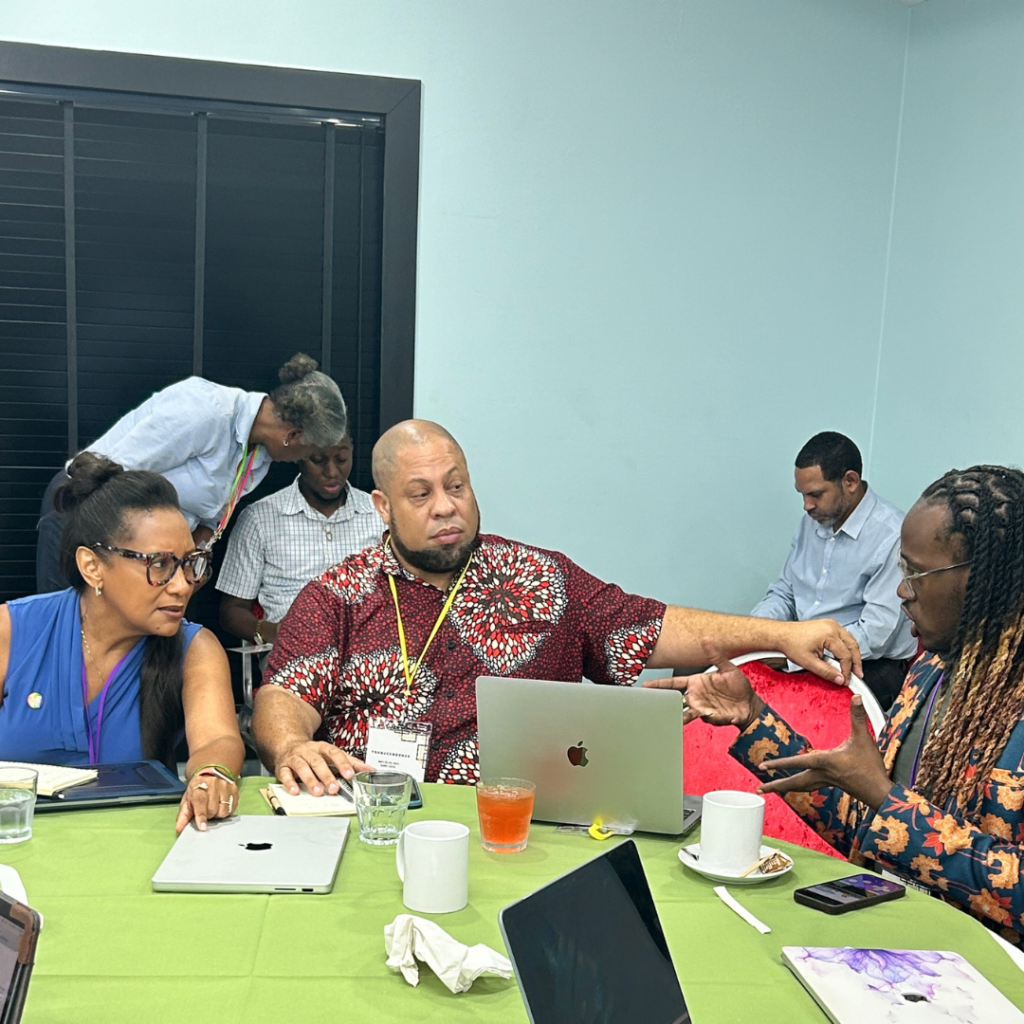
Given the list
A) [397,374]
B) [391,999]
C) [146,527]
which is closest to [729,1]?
[397,374]

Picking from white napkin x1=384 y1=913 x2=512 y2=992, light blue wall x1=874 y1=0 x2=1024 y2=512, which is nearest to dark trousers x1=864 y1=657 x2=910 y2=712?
light blue wall x1=874 y1=0 x2=1024 y2=512

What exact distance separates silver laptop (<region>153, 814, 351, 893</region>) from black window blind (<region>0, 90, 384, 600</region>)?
2.41 metres

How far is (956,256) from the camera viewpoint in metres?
3.98

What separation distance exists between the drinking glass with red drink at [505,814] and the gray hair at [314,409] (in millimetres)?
2281

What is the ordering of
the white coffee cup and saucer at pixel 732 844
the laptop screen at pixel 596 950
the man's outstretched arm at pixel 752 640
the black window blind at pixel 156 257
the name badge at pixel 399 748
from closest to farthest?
1. the laptop screen at pixel 596 950
2. the white coffee cup and saucer at pixel 732 844
3. the name badge at pixel 399 748
4. the man's outstretched arm at pixel 752 640
5. the black window blind at pixel 156 257

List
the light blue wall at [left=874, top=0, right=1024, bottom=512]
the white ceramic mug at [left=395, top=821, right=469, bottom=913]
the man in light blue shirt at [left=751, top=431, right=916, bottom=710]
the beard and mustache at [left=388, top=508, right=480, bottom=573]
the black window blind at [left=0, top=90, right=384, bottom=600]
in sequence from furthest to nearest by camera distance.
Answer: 1. the man in light blue shirt at [left=751, top=431, right=916, bottom=710]
2. the light blue wall at [left=874, top=0, right=1024, bottom=512]
3. the black window blind at [left=0, top=90, right=384, bottom=600]
4. the beard and mustache at [left=388, top=508, right=480, bottom=573]
5. the white ceramic mug at [left=395, top=821, right=469, bottom=913]

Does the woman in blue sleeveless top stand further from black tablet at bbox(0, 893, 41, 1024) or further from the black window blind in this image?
the black window blind

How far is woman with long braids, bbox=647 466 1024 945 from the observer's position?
1.56 metres

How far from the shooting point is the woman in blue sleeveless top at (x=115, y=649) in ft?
7.11

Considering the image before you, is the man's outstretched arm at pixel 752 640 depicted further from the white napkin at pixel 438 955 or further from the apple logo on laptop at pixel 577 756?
the white napkin at pixel 438 955

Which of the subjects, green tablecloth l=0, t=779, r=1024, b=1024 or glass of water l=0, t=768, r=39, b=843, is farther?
glass of water l=0, t=768, r=39, b=843

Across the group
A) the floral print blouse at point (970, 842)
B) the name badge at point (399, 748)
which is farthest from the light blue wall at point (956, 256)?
the name badge at point (399, 748)

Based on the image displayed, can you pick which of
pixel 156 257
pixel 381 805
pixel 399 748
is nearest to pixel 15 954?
pixel 381 805

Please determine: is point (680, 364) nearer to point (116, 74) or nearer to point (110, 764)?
point (116, 74)
